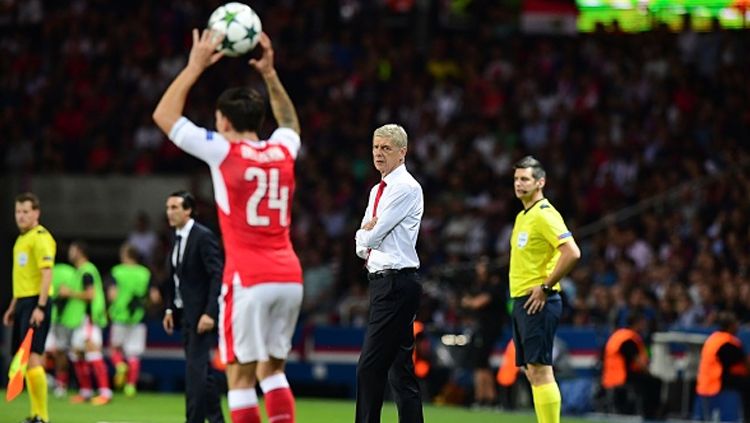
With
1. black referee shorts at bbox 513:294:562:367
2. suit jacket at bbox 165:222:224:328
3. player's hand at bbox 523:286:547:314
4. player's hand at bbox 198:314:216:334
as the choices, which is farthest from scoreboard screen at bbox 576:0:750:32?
player's hand at bbox 198:314:216:334

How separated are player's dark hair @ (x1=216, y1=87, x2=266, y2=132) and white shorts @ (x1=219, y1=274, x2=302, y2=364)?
3.24 feet

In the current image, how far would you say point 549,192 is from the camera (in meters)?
25.1

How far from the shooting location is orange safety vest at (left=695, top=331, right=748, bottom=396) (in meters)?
18.8

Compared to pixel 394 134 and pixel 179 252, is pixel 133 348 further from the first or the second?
pixel 394 134

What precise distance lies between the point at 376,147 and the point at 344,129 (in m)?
17.3

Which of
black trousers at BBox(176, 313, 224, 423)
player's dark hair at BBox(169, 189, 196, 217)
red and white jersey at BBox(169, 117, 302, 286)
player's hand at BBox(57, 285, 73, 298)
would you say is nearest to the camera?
red and white jersey at BBox(169, 117, 302, 286)

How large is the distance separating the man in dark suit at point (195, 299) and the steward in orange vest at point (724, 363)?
773 centimetres

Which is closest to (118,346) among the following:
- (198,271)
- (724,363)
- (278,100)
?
(724,363)

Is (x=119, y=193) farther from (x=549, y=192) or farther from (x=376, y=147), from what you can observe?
(x=376, y=147)

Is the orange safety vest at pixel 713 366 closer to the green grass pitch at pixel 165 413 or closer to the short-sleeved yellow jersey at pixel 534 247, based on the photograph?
the green grass pitch at pixel 165 413

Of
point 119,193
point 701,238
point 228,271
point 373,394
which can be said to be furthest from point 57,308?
point 228,271

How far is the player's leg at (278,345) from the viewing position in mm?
9453

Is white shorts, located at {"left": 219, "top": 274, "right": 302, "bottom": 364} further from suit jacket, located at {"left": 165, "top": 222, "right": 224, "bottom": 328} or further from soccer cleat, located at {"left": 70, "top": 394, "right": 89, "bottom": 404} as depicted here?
soccer cleat, located at {"left": 70, "top": 394, "right": 89, "bottom": 404}

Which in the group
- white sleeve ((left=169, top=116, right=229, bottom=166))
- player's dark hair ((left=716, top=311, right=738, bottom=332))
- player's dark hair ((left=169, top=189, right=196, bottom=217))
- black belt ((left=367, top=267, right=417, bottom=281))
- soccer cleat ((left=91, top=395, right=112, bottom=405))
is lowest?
soccer cleat ((left=91, top=395, right=112, bottom=405))
